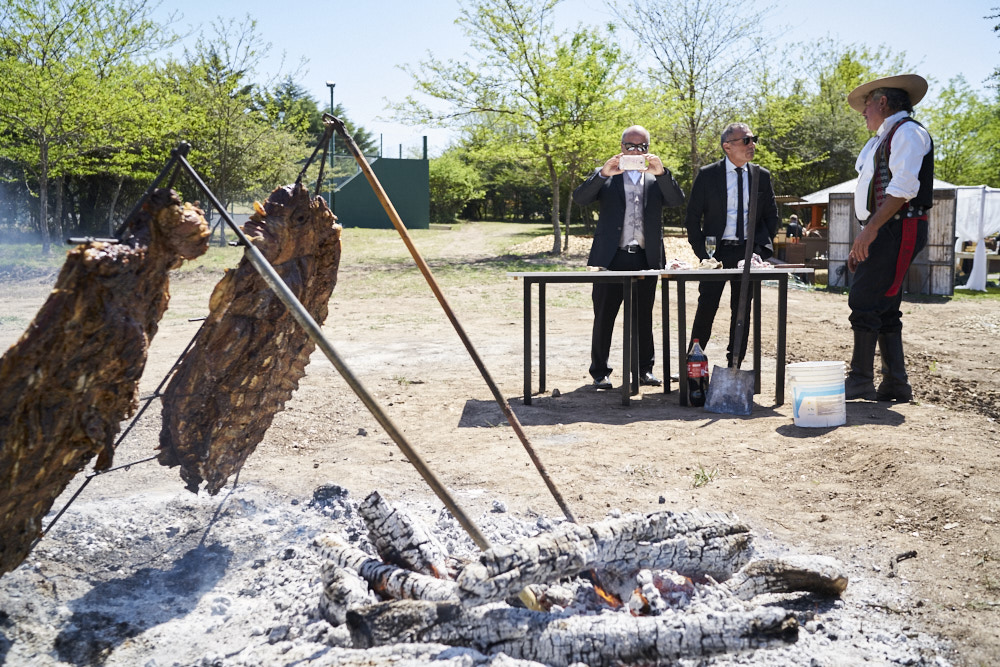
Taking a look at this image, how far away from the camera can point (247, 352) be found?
10.9 ft

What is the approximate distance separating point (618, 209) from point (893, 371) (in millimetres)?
2397

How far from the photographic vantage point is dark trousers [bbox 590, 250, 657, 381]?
6.52m

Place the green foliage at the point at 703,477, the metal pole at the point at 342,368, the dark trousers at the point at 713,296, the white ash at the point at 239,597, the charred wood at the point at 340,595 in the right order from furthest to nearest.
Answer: the dark trousers at the point at 713,296
the green foliage at the point at 703,477
the charred wood at the point at 340,595
the white ash at the point at 239,597
the metal pole at the point at 342,368

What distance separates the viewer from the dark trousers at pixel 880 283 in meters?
5.57

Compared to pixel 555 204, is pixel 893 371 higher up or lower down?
lower down

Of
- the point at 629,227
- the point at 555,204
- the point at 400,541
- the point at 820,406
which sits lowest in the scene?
the point at 400,541

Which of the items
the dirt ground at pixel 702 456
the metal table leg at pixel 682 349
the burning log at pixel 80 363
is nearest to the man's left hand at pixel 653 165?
the metal table leg at pixel 682 349

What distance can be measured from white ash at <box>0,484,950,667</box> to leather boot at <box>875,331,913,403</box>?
291cm

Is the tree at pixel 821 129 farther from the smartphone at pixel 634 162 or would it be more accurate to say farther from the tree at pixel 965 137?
the smartphone at pixel 634 162

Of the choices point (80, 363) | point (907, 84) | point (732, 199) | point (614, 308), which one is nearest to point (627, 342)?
point (614, 308)

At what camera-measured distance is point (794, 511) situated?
3838 millimetres

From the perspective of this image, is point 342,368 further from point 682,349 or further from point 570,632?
point 682,349

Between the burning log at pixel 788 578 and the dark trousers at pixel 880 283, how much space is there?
3265 millimetres

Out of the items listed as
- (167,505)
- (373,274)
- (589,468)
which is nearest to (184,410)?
(167,505)
